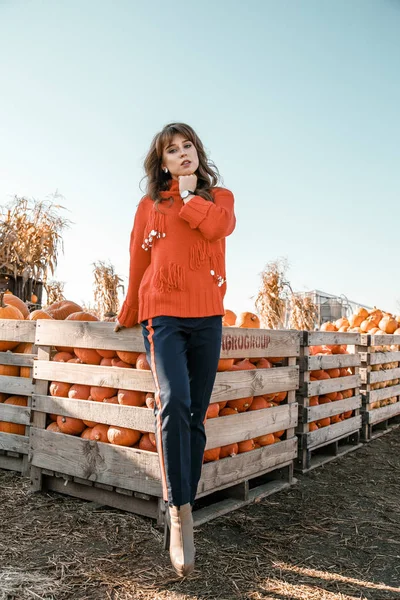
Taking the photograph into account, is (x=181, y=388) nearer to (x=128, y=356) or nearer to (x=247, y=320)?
(x=128, y=356)

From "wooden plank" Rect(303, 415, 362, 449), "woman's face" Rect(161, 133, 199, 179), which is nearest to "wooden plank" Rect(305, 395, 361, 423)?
"wooden plank" Rect(303, 415, 362, 449)

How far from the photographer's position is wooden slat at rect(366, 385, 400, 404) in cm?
530

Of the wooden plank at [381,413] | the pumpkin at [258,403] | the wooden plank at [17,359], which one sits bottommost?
the wooden plank at [381,413]

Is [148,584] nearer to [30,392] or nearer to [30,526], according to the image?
[30,526]

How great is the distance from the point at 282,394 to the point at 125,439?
131 centimetres

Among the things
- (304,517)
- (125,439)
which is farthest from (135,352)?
(304,517)

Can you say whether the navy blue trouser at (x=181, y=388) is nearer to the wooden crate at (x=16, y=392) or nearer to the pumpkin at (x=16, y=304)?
the wooden crate at (x=16, y=392)

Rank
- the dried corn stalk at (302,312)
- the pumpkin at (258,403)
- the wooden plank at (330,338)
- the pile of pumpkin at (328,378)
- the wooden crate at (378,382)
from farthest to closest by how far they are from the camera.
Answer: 1. the dried corn stalk at (302,312)
2. the wooden crate at (378,382)
3. the pile of pumpkin at (328,378)
4. the wooden plank at (330,338)
5. the pumpkin at (258,403)

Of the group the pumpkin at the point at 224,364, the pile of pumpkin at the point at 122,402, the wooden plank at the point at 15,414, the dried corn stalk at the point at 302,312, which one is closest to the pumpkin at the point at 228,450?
the pile of pumpkin at the point at 122,402

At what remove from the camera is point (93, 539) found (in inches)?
97.3

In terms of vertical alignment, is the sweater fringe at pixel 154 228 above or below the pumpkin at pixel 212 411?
above

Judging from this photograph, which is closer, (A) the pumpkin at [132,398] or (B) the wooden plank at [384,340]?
(A) the pumpkin at [132,398]

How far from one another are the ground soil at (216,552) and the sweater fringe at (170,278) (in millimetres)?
1219

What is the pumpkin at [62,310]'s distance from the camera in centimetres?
381
